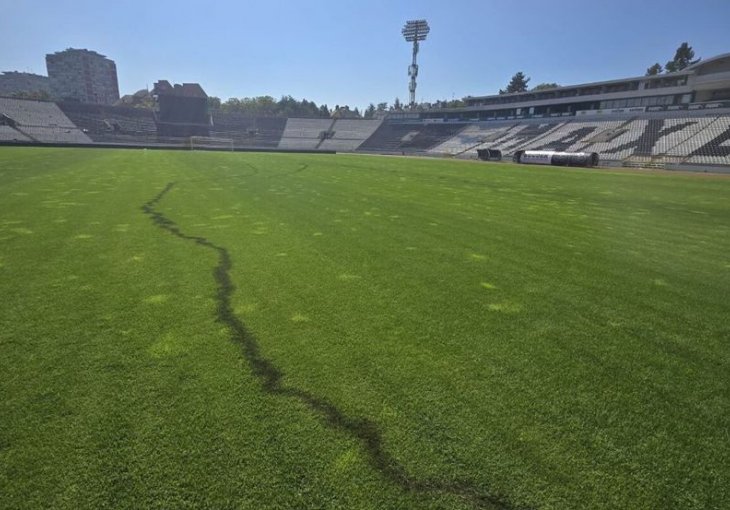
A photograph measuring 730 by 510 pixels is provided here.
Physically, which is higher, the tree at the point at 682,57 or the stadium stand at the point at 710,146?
the tree at the point at 682,57

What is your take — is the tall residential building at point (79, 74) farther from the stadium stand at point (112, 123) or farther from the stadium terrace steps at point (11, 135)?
the stadium terrace steps at point (11, 135)

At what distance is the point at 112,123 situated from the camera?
2606 inches

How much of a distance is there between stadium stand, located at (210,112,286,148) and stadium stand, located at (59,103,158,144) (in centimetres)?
1163

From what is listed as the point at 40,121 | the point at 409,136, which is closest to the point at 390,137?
the point at 409,136

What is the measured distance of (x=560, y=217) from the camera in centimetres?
1005

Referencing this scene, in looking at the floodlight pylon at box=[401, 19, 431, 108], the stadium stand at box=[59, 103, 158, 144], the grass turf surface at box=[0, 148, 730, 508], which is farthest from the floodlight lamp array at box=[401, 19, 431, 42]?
the grass turf surface at box=[0, 148, 730, 508]

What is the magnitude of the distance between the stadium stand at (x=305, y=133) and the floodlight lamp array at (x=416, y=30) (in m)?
23.6

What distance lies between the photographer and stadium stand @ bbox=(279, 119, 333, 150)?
76062mm

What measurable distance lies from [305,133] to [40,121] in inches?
1704

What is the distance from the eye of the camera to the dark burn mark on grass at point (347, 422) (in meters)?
2.07

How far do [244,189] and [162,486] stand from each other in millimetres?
13055

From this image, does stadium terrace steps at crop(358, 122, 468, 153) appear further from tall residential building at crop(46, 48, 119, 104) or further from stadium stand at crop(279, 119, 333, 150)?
tall residential building at crop(46, 48, 119, 104)

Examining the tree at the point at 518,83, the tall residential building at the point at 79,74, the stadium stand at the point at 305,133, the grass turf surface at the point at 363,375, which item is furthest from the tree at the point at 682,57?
the tall residential building at the point at 79,74

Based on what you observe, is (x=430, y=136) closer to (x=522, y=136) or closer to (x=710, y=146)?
(x=522, y=136)
